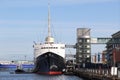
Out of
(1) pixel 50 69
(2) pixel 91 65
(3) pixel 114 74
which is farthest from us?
(2) pixel 91 65

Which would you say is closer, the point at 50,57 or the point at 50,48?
the point at 50,57

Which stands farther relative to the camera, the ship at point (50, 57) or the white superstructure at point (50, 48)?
the white superstructure at point (50, 48)

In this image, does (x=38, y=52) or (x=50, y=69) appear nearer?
(x=50, y=69)

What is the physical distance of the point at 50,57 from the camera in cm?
15000

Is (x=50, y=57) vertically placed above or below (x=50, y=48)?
below

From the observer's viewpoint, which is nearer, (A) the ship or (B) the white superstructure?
(A) the ship

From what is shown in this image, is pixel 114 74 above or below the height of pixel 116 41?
below

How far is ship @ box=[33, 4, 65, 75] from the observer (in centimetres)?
14825

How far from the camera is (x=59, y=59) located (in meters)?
152

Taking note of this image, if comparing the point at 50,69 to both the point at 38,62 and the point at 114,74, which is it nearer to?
the point at 38,62

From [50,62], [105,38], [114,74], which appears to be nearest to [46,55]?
[50,62]

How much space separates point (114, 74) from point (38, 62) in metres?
82.9

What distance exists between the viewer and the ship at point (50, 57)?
14825 cm

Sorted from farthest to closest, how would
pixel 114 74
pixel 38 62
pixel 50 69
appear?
pixel 38 62, pixel 50 69, pixel 114 74
